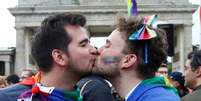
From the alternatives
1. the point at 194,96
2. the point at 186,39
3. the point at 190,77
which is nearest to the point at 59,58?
the point at 194,96

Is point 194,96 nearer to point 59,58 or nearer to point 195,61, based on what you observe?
point 195,61

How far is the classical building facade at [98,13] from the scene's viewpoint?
61188mm

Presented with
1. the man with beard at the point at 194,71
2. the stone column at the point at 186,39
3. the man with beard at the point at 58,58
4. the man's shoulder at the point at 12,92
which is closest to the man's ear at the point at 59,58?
the man with beard at the point at 58,58

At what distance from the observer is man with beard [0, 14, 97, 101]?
4.47 metres

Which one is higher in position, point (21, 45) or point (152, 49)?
point (152, 49)

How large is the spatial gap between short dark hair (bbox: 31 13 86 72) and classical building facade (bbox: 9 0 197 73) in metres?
55.7

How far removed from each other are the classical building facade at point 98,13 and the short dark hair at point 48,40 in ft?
183

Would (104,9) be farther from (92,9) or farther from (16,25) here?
(16,25)

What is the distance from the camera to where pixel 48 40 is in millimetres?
4469

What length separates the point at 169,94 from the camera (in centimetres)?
451

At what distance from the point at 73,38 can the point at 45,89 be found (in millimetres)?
456

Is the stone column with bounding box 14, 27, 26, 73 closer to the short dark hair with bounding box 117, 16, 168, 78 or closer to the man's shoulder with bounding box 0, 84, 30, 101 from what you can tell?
the short dark hair with bounding box 117, 16, 168, 78

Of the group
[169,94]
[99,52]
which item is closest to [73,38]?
[99,52]

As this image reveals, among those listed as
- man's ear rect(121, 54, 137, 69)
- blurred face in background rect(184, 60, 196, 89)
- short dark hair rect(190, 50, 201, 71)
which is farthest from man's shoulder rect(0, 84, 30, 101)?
blurred face in background rect(184, 60, 196, 89)
